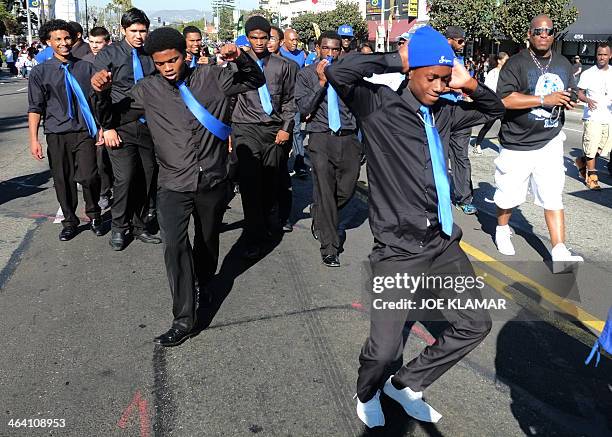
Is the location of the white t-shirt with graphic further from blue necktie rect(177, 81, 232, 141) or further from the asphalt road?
blue necktie rect(177, 81, 232, 141)

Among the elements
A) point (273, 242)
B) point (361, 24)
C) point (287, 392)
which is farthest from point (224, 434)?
point (361, 24)

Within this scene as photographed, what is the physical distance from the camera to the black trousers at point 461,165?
7191 mm

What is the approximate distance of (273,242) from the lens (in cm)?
609

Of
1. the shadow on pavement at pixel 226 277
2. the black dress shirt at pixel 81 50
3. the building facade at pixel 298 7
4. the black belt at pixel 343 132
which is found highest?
the building facade at pixel 298 7

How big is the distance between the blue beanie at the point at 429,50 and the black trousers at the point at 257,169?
307cm

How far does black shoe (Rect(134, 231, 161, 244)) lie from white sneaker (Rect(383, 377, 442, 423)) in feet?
11.6

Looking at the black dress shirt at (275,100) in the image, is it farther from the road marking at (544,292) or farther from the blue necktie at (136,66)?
the road marking at (544,292)

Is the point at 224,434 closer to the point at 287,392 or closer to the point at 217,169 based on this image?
the point at 287,392

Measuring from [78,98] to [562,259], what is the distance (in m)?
4.72

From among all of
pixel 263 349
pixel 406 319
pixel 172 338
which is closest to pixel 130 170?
pixel 172 338

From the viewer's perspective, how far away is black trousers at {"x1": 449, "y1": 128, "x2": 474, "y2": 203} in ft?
23.6

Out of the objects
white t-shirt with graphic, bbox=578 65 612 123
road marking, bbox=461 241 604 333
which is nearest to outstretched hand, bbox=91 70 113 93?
road marking, bbox=461 241 604 333

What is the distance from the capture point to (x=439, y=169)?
283 centimetres

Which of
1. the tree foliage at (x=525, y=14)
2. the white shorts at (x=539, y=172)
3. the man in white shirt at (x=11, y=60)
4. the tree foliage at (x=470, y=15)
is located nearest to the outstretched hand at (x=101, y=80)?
the white shorts at (x=539, y=172)
